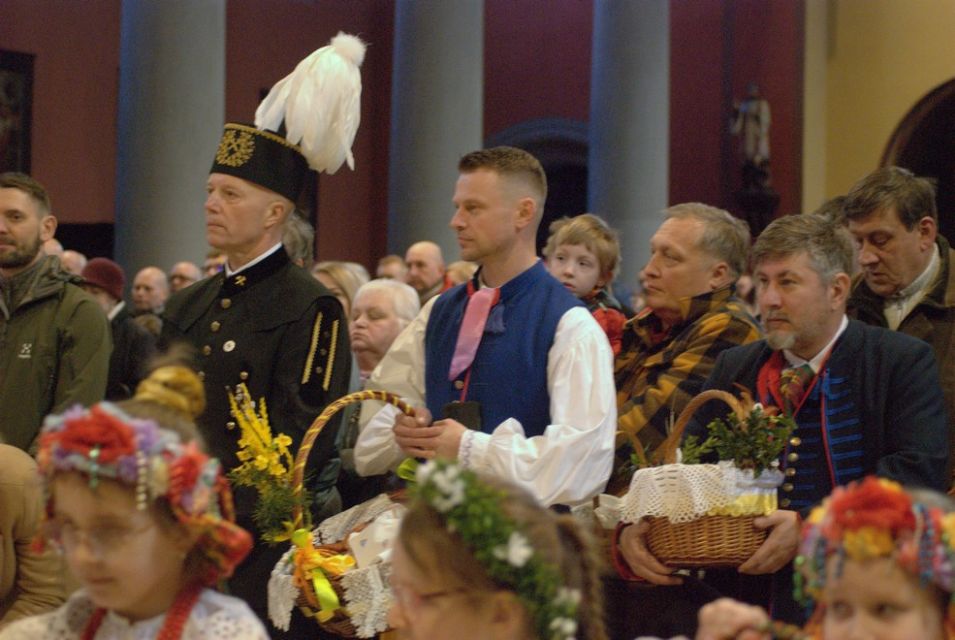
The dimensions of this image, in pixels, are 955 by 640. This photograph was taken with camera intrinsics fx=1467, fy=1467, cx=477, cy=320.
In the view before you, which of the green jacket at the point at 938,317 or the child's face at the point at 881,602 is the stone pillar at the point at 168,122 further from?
the child's face at the point at 881,602

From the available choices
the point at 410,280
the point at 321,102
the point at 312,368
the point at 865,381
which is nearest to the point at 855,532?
the point at 865,381

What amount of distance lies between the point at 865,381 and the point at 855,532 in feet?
5.55

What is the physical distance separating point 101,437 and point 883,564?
4.14 ft

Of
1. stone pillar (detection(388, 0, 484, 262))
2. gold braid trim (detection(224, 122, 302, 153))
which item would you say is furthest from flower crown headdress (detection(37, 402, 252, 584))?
stone pillar (detection(388, 0, 484, 262))

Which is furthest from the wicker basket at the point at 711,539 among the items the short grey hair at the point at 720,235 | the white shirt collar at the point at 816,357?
the short grey hair at the point at 720,235

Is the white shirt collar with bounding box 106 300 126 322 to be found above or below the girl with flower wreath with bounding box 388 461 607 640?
below

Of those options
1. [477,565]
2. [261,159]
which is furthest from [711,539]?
[261,159]

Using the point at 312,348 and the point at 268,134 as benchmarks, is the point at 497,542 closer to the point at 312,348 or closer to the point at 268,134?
the point at 312,348

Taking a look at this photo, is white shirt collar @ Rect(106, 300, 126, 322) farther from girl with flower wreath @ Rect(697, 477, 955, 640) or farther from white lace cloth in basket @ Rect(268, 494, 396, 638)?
girl with flower wreath @ Rect(697, 477, 955, 640)

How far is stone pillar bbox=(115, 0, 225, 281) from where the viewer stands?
9945 millimetres

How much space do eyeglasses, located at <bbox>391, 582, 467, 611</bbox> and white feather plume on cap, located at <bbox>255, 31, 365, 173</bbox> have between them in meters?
2.31

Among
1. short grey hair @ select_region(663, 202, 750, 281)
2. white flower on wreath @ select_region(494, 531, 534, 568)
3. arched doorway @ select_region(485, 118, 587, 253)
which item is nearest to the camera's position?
white flower on wreath @ select_region(494, 531, 534, 568)

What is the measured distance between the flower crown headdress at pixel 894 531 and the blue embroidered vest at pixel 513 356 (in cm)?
181

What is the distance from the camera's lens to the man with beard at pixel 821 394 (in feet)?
12.1
